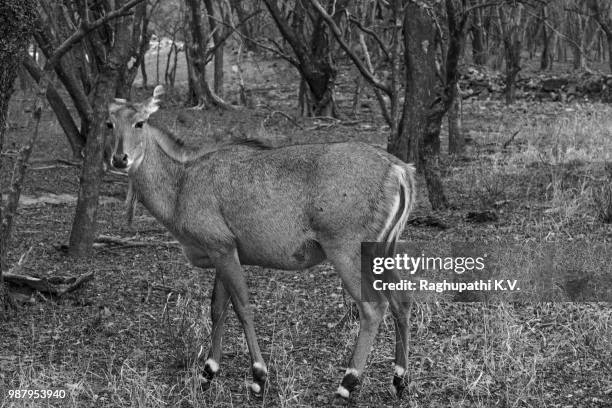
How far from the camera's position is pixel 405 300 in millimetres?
6625

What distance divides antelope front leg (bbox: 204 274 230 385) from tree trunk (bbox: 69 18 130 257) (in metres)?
2.84

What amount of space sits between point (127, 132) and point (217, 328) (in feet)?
4.98

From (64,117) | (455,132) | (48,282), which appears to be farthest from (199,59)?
(48,282)

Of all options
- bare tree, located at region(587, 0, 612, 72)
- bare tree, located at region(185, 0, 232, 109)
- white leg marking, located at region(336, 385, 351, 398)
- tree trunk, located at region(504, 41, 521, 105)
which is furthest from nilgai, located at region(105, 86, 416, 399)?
A: bare tree, located at region(587, 0, 612, 72)

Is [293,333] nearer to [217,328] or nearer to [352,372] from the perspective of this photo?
[217,328]

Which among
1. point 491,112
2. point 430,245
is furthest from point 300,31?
point 430,245

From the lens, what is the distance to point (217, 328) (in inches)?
268

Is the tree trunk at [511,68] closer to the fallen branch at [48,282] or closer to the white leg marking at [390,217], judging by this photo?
the fallen branch at [48,282]

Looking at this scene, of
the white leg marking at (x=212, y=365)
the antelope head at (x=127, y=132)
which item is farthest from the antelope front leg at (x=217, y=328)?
the antelope head at (x=127, y=132)

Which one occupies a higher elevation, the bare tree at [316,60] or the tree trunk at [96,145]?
the bare tree at [316,60]

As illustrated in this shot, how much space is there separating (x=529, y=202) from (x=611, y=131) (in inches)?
269

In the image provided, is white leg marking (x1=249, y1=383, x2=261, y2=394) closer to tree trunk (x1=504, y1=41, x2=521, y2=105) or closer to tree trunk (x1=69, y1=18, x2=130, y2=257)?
tree trunk (x1=69, y1=18, x2=130, y2=257)

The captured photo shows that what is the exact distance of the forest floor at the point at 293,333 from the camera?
20.9 feet

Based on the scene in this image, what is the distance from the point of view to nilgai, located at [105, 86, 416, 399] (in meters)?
6.41
